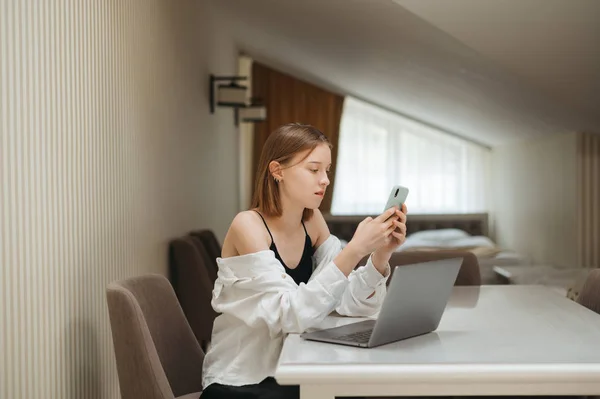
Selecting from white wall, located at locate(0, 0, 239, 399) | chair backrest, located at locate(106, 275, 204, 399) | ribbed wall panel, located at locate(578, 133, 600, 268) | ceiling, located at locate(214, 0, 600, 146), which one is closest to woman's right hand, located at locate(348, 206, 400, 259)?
chair backrest, located at locate(106, 275, 204, 399)

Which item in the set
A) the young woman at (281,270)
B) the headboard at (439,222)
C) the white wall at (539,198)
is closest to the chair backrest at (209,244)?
the white wall at (539,198)

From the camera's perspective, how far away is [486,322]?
201cm

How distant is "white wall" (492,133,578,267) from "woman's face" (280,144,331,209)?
4377mm

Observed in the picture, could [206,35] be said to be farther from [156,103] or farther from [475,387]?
[475,387]

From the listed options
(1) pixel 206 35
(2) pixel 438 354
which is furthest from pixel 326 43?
(2) pixel 438 354

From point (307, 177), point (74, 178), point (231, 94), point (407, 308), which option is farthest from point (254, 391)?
point (231, 94)

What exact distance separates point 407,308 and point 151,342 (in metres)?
0.60

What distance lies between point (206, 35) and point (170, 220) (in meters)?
2.15

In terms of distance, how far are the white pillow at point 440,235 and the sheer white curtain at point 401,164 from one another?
723 mm

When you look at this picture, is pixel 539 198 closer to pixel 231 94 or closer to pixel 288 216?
pixel 231 94

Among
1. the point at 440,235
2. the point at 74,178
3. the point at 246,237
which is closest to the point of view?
the point at 246,237

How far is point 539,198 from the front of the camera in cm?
697

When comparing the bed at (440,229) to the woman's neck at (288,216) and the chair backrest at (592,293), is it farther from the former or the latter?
the woman's neck at (288,216)

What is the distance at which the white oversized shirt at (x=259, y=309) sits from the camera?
71.2 inches
